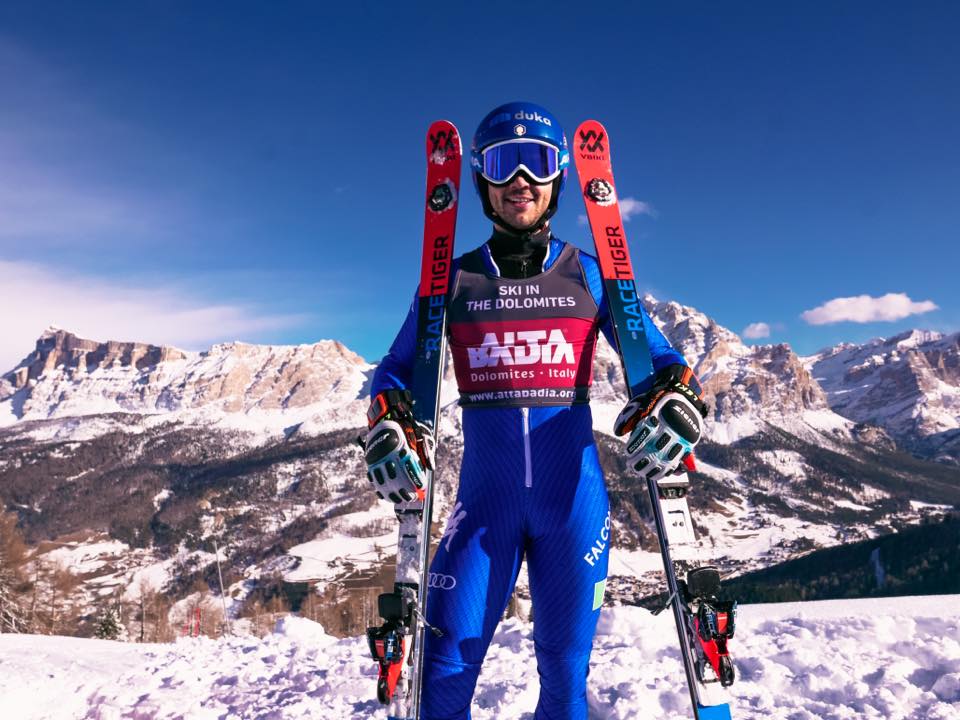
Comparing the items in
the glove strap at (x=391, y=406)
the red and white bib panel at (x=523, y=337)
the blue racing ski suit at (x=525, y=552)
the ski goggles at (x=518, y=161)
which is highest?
the ski goggles at (x=518, y=161)

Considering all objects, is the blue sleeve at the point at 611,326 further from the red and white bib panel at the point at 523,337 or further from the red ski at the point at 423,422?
the red ski at the point at 423,422

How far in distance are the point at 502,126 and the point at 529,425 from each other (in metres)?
2.57

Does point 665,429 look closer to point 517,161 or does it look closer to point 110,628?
point 517,161

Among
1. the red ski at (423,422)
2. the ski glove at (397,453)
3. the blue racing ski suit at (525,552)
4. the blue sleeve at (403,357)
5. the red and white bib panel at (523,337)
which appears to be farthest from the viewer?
the blue sleeve at (403,357)

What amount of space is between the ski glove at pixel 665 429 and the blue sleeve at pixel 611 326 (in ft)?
1.52

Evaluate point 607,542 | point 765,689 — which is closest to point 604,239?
point 607,542

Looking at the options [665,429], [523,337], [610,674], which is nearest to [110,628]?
[610,674]

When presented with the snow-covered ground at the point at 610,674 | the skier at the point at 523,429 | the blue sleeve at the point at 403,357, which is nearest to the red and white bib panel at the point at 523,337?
the skier at the point at 523,429

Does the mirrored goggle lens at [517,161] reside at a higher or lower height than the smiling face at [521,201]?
higher

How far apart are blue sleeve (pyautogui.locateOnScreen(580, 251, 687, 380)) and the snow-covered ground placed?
410cm

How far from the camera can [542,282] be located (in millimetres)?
5102

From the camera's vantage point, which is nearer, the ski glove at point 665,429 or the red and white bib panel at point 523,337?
the ski glove at point 665,429

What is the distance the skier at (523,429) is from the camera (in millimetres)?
4449

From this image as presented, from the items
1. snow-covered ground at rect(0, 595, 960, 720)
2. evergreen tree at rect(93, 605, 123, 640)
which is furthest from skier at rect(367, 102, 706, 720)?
evergreen tree at rect(93, 605, 123, 640)
